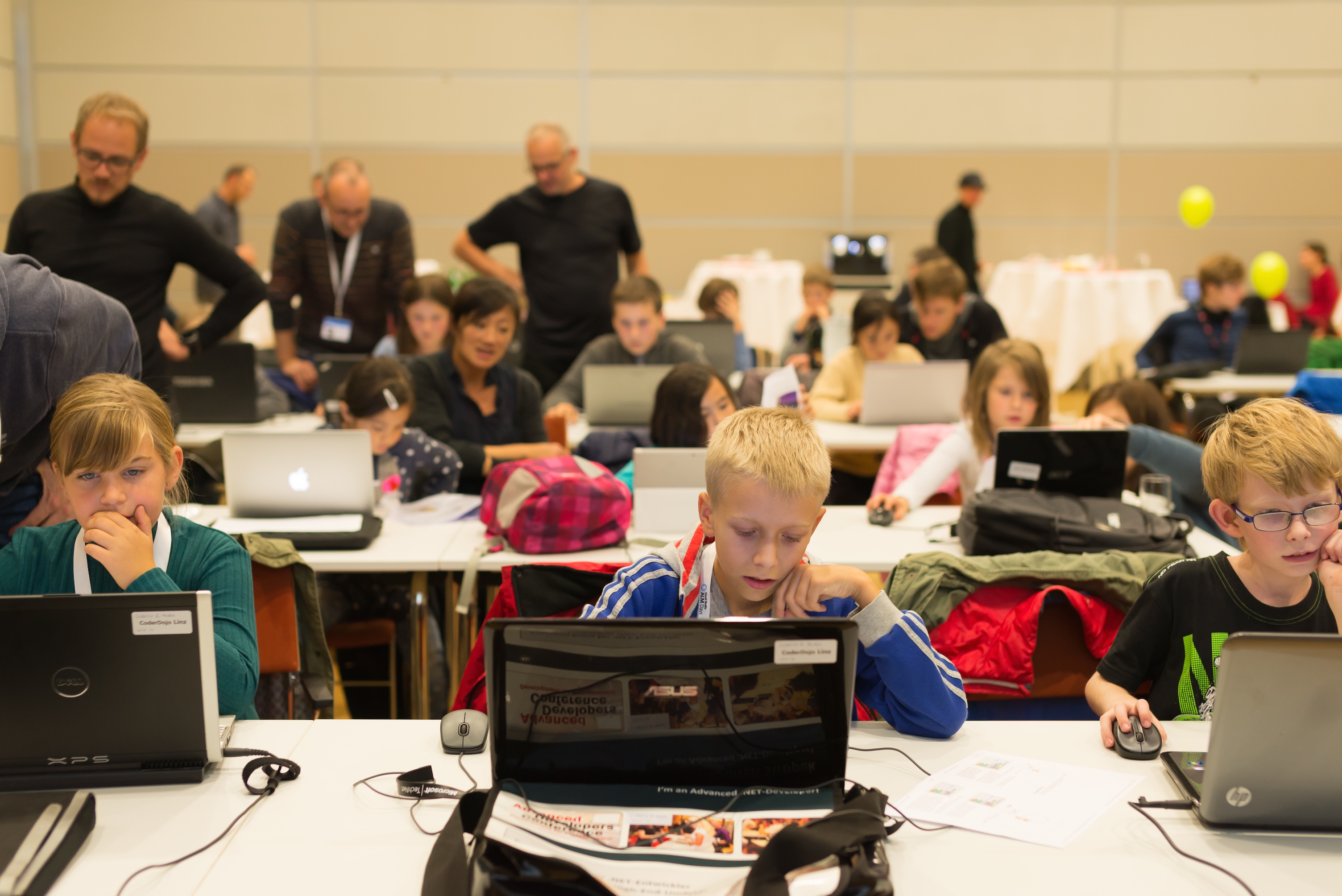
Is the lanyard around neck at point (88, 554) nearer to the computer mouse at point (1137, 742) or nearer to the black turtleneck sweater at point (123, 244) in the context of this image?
the computer mouse at point (1137, 742)

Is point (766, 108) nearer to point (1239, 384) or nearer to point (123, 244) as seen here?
point (1239, 384)

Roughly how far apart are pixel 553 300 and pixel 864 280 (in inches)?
159

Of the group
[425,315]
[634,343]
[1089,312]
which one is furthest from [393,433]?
[1089,312]

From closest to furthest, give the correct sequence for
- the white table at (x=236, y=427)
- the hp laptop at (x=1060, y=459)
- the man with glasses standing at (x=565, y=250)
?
the hp laptop at (x=1060, y=459), the white table at (x=236, y=427), the man with glasses standing at (x=565, y=250)

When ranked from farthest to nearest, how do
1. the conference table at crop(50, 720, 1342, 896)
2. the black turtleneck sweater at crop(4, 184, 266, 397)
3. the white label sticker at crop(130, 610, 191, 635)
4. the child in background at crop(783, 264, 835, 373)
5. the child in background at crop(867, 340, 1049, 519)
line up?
the child in background at crop(783, 264, 835, 373)
the black turtleneck sweater at crop(4, 184, 266, 397)
the child in background at crop(867, 340, 1049, 519)
the white label sticker at crop(130, 610, 191, 635)
the conference table at crop(50, 720, 1342, 896)

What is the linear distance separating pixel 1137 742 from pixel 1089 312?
20.6ft

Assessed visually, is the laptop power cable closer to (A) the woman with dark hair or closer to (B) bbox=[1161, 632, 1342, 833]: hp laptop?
(B) bbox=[1161, 632, 1342, 833]: hp laptop

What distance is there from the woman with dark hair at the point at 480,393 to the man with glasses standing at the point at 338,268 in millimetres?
1269

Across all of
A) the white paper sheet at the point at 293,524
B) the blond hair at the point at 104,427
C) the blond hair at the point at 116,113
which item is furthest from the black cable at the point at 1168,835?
the blond hair at the point at 116,113

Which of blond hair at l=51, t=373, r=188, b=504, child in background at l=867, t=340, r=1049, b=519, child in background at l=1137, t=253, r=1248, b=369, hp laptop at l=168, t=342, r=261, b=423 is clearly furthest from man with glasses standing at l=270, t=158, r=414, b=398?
child in background at l=1137, t=253, r=1248, b=369

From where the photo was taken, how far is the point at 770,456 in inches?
59.3

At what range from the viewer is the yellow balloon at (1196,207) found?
824 centimetres

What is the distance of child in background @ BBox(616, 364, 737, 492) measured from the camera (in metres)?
3.14

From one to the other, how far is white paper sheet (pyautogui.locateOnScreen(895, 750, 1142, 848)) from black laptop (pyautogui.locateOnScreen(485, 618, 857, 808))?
0.17 meters
